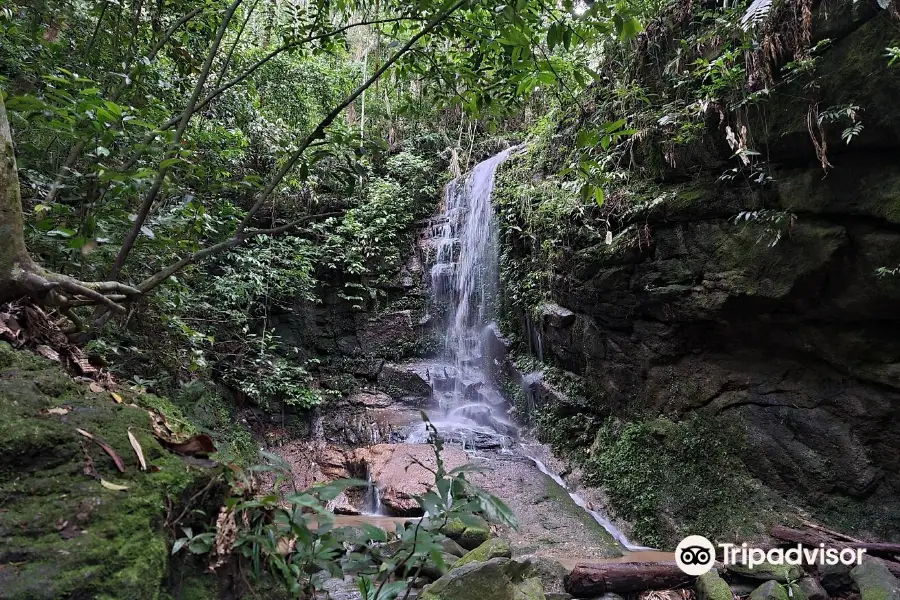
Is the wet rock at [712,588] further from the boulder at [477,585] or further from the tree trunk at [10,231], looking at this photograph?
the tree trunk at [10,231]

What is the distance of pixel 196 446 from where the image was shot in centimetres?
156

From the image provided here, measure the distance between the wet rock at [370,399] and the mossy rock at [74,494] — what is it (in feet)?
29.6

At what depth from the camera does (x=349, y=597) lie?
395 cm

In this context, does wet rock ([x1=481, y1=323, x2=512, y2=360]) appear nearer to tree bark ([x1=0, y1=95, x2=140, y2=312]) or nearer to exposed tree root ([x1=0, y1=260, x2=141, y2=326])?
exposed tree root ([x1=0, y1=260, x2=141, y2=326])

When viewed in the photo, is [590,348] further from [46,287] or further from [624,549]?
[46,287]

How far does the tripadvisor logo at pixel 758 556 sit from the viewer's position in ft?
14.6

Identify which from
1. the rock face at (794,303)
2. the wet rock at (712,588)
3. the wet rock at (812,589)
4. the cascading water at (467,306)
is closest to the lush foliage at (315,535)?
the wet rock at (712,588)

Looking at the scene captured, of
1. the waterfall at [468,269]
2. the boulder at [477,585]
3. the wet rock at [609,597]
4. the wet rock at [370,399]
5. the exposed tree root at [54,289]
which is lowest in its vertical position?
the wet rock at [609,597]

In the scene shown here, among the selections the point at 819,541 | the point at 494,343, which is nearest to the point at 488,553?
the point at 819,541

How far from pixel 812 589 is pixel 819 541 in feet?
2.71

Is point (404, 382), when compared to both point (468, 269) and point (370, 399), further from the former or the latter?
point (468, 269)

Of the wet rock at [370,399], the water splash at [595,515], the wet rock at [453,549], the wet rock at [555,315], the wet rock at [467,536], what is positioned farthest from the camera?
the wet rock at [370,399]

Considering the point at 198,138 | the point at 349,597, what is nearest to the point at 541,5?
the point at 198,138

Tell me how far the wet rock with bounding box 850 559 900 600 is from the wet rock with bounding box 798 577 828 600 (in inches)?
10.8
